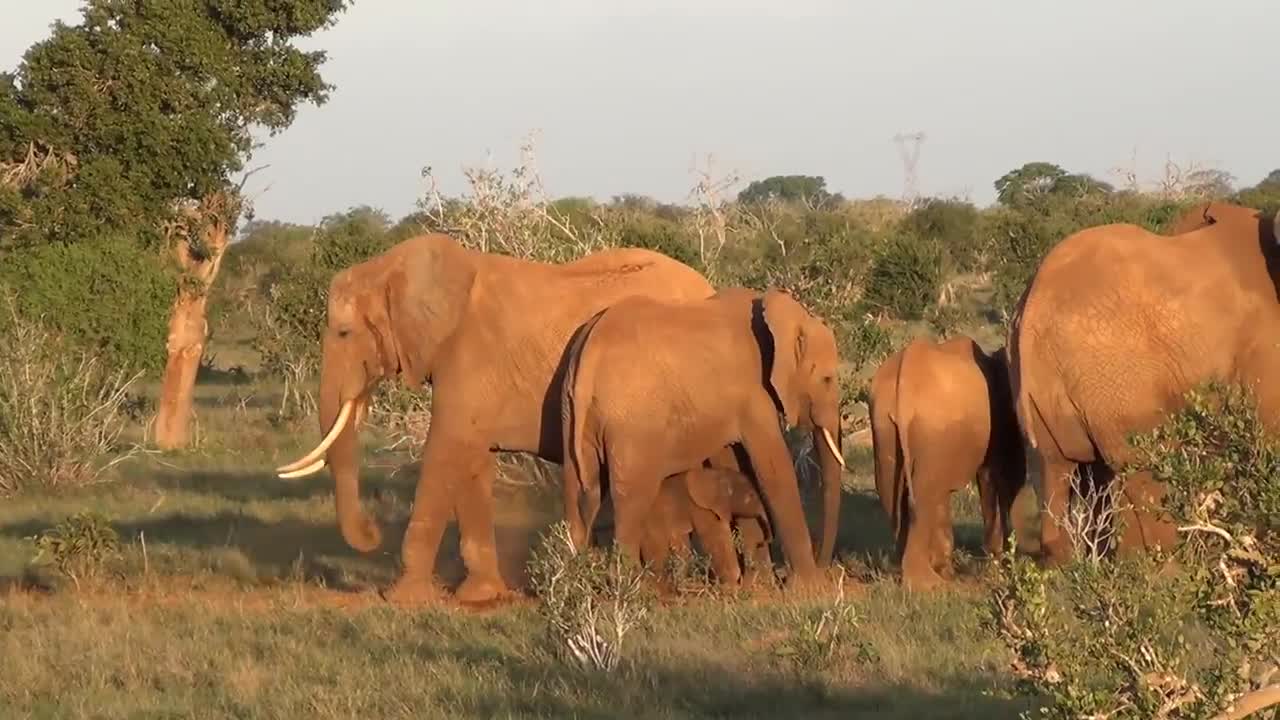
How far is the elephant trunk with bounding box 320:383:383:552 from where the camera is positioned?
508 inches

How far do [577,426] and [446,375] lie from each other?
46.7 inches

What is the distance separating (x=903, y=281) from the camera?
1199 inches

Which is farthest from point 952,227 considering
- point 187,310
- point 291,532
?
point 291,532

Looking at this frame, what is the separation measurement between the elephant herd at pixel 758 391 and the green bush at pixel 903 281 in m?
17.1

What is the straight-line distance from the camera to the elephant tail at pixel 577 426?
12.0m

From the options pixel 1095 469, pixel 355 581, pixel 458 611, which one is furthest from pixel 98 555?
pixel 1095 469

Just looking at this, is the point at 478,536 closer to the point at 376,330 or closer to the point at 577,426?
the point at 577,426

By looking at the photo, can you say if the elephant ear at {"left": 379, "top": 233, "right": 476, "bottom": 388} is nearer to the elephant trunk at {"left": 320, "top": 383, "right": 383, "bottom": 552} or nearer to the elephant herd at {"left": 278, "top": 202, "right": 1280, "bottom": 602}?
the elephant herd at {"left": 278, "top": 202, "right": 1280, "bottom": 602}

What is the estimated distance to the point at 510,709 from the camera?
8641mm

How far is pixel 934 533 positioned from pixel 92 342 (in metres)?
11.0

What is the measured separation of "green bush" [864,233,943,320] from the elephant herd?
1709 cm

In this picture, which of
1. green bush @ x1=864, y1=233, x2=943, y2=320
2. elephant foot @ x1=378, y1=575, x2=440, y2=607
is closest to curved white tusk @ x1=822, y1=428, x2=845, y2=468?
elephant foot @ x1=378, y1=575, x2=440, y2=607

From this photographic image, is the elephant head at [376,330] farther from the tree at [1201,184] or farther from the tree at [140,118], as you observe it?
the tree at [1201,184]

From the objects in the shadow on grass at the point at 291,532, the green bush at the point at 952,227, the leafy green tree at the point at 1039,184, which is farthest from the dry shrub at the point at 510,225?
the leafy green tree at the point at 1039,184
